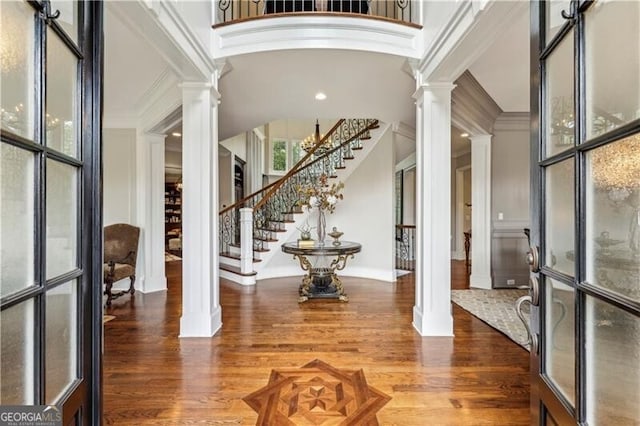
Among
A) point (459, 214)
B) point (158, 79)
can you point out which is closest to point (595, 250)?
point (158, 79)

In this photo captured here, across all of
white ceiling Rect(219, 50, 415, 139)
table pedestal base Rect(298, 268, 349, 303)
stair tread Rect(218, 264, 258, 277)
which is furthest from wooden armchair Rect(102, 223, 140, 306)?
table pedestal base Rect(298, 268, 349, 303)

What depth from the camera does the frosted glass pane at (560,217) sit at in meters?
1.02

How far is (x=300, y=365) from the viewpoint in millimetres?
2482

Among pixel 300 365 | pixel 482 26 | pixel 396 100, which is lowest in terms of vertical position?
pixel 300 365

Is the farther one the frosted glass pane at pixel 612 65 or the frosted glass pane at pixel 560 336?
the frosted glass pane at pixel 560 336

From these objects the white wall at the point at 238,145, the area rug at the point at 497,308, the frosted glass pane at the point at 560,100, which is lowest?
the area rug at the point at 497,308

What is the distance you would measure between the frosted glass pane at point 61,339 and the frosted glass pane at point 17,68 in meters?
0.50

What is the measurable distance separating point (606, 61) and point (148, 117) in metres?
4.94

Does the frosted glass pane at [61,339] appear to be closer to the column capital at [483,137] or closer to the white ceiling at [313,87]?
the white ceiling at [313,87]

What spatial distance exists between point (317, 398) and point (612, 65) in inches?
83.4

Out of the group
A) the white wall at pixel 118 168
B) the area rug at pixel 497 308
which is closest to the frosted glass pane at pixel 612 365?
the area rug at pixel 497 308

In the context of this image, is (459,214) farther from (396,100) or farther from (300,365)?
(300,365)

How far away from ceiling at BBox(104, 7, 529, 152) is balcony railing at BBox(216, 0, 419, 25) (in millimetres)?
399

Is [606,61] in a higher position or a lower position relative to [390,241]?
higher
